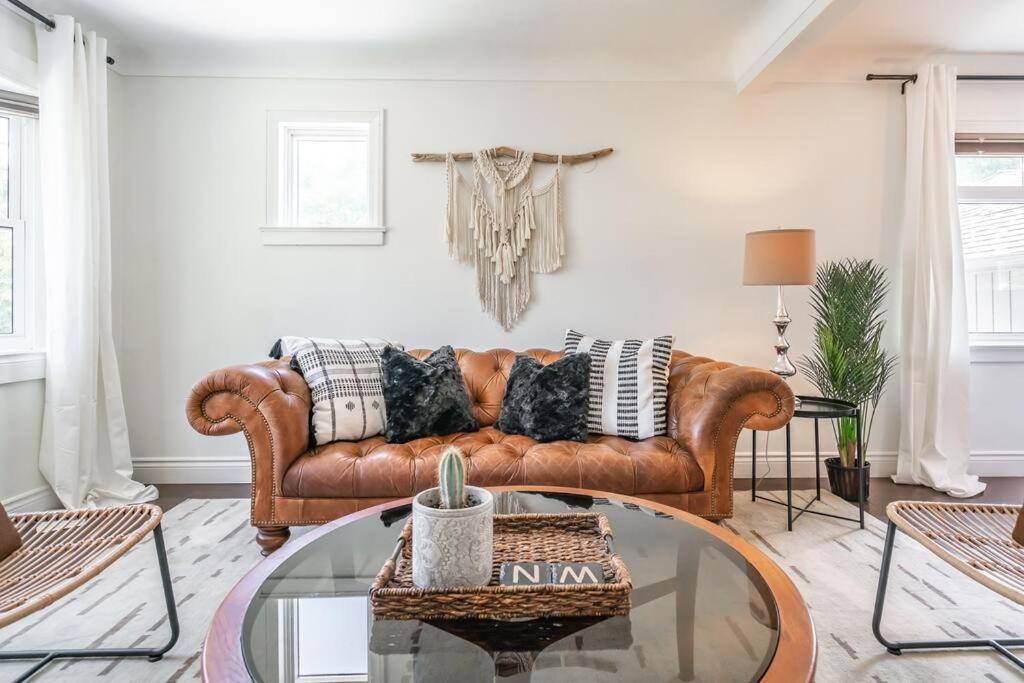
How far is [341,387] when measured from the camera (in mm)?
2191

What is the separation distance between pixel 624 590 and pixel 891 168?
131 inches

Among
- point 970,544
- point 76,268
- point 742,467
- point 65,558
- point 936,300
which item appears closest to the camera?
point 65,558

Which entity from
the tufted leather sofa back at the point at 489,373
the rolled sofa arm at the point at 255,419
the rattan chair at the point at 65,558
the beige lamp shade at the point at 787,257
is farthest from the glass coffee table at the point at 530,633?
the beige lamp shade at the point at 787,257

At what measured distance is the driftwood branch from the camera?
2.97 meters

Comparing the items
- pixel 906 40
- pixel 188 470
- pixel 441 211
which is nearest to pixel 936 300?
pixel 906 40

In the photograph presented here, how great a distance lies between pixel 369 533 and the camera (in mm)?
1229

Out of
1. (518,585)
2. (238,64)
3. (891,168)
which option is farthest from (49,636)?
(891,168)

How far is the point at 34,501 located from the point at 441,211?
2.46 metres

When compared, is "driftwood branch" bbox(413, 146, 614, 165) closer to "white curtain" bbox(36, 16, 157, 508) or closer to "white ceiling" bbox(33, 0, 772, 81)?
"white ceiling" bbox(33, 0, 772, 81)

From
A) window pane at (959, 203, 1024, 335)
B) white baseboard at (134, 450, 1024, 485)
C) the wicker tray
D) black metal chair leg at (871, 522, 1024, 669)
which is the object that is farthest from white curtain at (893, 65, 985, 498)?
the wicker tray

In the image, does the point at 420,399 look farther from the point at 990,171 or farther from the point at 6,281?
the point at 990,171

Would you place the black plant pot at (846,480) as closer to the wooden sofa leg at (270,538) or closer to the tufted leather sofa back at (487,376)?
the tufted leather sofa back at (487,376)

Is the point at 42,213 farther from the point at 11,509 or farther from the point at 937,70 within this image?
the point at 937,70

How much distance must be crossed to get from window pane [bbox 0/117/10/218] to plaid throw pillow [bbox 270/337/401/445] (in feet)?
5.16
